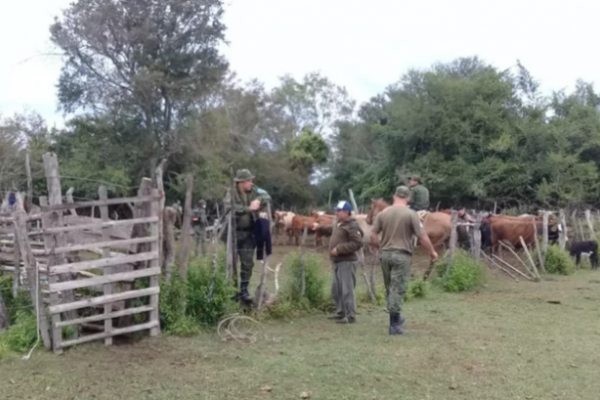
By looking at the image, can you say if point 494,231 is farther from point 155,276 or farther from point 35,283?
point 35,283

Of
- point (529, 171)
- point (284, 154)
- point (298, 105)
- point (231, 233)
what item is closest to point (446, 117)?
point (529, 171)

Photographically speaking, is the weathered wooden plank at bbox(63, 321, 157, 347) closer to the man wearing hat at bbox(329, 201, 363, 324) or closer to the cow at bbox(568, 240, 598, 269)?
the man wearing hat at bbox(329, 201, 363, 324)

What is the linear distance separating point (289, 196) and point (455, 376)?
107 ft

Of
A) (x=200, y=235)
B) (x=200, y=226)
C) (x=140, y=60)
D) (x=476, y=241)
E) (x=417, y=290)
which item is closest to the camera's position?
(x=417, y=290)

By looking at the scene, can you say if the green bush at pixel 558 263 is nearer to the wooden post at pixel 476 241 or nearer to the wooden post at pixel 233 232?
the wooden post at pixel 476 241

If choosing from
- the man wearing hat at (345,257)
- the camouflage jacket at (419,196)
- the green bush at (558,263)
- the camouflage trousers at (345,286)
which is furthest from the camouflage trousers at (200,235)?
the man wearing hat at (345,257)

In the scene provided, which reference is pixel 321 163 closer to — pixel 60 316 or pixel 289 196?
pixel 289 196

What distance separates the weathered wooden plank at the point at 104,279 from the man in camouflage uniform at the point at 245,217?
1616 millimetres

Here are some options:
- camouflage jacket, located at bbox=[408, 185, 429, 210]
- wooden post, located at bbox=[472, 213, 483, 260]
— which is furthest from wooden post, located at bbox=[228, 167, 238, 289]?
camouflage jacket, located at bbox=[408, 185, 429, 210]

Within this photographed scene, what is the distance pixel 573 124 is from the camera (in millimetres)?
29297

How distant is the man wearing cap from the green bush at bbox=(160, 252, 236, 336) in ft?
6.81

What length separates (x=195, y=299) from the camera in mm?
8227

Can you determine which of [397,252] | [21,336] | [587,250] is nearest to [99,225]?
[21,336]

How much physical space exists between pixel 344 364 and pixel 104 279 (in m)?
2.89
